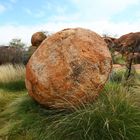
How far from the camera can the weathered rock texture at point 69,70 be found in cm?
670

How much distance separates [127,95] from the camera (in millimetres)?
6312

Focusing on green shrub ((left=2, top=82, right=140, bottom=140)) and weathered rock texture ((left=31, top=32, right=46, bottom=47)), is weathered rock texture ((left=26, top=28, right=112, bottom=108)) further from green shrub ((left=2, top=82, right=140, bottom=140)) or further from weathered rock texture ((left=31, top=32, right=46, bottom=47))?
weathered rock texture ((left=31, top=32, right=46, bottom=47))

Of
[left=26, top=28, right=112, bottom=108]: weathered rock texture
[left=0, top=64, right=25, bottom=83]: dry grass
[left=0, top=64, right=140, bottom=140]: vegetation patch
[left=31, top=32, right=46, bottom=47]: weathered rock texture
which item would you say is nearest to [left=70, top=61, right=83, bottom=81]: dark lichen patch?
[left=26, top=28, right=112, bottom=108]: weathered rock texture

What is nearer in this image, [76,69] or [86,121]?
[86,121]

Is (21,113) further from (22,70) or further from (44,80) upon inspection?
(22,70)

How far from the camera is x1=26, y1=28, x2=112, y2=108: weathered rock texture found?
670 centimetres

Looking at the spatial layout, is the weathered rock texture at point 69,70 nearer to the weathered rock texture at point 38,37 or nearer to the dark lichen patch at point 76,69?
the dark lichen patch at point 76,69

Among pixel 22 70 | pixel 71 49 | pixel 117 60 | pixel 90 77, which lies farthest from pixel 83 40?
pixel 117 60

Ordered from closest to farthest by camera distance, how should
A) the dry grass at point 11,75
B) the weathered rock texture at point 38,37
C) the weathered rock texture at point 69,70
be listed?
the weathered rock texture at point 69,70, the dry grass at point 11,75, the weathered rock texture at point 38,37

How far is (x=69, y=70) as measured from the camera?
6773 mm

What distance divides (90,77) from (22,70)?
5.94 meters

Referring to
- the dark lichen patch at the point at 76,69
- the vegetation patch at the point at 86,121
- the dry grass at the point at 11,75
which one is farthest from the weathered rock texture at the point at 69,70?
the dry grass at the point at 11,75

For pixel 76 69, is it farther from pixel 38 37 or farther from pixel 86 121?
pixel 38 37

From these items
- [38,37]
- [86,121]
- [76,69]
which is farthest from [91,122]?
[38,37]
